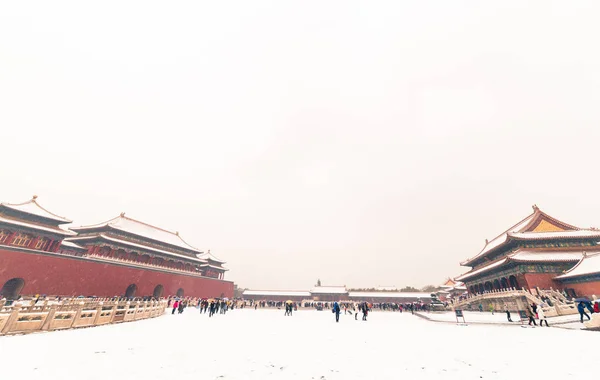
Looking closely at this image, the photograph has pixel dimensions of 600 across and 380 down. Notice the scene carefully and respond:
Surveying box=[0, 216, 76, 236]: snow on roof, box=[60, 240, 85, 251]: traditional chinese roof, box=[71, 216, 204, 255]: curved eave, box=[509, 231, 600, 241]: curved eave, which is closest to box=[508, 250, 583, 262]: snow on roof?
box=[509, 231, 600, 241]: curved eave

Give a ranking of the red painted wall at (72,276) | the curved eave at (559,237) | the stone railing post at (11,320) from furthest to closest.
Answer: the curved eave at (559,237), the red painted wall at (72,276), the stone railing post at (11,320)

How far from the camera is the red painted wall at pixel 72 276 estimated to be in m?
22.9

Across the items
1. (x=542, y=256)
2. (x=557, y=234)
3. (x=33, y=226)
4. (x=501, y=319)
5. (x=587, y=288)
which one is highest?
(x=557, y=234)

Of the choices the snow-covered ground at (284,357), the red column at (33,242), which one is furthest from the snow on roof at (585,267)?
the red column at (33,242)

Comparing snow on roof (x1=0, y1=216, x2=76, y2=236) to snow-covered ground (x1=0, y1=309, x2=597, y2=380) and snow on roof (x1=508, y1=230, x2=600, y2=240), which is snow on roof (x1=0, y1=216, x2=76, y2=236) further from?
snow on roof (x1=508, y1=230, x2=600, y2=240)

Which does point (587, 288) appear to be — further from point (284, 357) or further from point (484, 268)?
point (284, 357)

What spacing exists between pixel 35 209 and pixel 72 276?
8.52 metres

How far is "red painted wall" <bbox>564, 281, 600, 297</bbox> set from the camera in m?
21.2

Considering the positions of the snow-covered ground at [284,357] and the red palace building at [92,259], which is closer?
the snow-covered ground at [284,357]

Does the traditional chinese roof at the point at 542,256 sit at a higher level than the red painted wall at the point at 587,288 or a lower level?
higher

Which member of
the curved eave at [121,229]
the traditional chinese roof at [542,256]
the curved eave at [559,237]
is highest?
the curved eave at [559,237]

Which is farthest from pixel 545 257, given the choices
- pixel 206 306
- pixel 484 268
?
pixel 206 306

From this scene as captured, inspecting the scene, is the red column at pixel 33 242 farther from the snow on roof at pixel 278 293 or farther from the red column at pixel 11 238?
the snow on roof at pixel 278 293

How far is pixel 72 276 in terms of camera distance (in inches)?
1029
